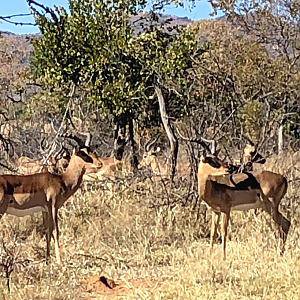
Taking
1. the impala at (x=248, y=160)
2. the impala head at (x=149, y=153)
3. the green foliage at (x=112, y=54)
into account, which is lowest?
the impala head at (x=149, y=153)

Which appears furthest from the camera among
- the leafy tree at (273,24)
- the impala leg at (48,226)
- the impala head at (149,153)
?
the leafy tree at (273,24)

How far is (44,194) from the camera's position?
8.28 metres

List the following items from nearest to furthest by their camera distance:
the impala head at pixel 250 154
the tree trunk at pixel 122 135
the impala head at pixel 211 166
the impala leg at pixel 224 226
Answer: the impala leg at pixel 224 226
the impala head at pixel 211 166
the impala head at pixel 250 154
the tree trunk at pixel 122 135

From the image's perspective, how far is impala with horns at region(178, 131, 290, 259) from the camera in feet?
26.1

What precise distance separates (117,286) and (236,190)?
2.34 m

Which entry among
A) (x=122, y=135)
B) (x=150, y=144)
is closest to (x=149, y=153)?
(x=150, y=144)

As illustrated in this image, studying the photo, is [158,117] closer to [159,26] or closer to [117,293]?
[159,26]

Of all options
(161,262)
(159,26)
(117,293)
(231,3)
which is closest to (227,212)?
(161,262)

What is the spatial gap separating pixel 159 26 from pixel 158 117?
6.36 ft

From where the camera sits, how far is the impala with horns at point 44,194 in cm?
802

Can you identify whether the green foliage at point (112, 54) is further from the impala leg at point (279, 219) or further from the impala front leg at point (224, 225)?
the impala front leg at point (224, 225)

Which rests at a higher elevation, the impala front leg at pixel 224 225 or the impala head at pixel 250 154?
the impala head at pixel 250 154

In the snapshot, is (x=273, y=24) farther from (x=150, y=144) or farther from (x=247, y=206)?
(x=247, y=206)

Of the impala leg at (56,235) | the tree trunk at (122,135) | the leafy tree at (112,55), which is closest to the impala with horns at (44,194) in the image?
the impala leg at (56,235)
